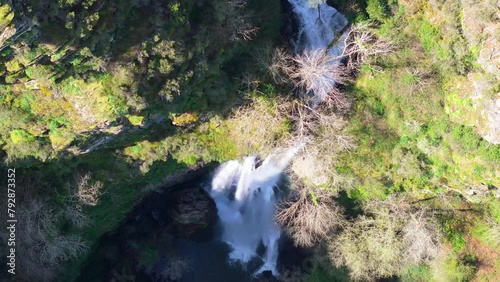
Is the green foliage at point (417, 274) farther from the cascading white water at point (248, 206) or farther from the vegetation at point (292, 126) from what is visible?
the cascading white water at point (248, 206)

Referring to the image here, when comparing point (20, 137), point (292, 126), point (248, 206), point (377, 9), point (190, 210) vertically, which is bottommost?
point (248, 206)

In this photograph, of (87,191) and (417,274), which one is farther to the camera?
(417,274)

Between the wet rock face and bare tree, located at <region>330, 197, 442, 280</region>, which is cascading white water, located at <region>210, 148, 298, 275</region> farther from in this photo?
bare tree, located at <region>330, 197, 442, 280</region>

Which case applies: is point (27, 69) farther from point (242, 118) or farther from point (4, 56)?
point (242, 118)

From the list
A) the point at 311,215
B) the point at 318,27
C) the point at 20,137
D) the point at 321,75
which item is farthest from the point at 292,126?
the point at 20,137

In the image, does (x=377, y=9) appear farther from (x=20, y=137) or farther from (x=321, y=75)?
(x=20, y=137)

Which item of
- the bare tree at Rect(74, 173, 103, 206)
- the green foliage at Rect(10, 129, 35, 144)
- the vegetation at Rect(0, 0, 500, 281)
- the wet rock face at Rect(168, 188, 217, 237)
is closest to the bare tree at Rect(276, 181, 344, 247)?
the vegetation at Rect(0, 0, 500, 281)
